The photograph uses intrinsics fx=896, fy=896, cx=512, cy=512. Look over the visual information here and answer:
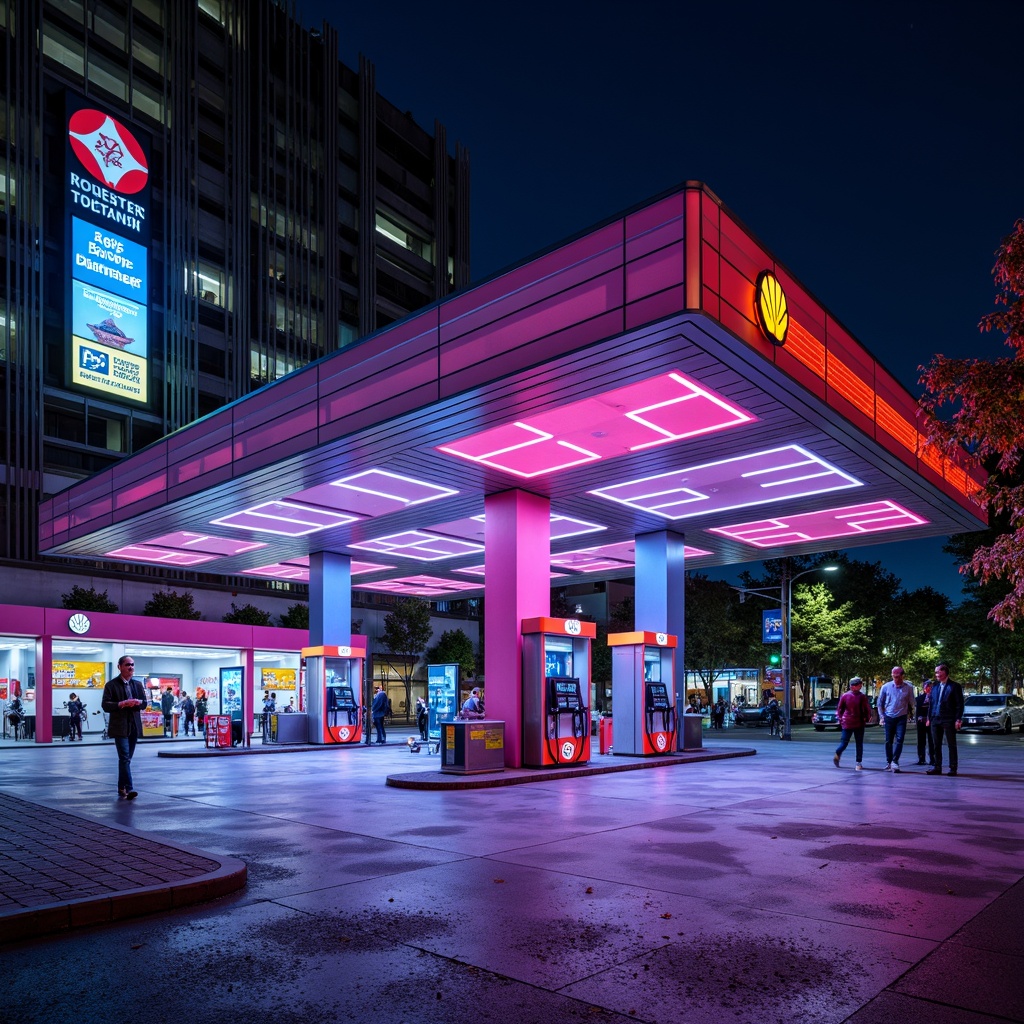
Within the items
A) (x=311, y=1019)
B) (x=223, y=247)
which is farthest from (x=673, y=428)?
(x=223, y=247)

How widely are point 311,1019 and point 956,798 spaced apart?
11.9 meters

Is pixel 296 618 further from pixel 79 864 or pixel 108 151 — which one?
pixel 79 864

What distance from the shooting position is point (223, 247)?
180ft

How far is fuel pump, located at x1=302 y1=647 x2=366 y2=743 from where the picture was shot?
27.4 m

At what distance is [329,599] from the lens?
92.0ft

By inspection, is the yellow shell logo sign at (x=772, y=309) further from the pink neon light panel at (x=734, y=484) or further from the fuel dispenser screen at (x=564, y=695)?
the fuel dispenser screen at (x=564, y=695)

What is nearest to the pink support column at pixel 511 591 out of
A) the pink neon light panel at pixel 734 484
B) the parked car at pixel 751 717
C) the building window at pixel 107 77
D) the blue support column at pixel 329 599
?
the pink neon light panel at pixel 734 484

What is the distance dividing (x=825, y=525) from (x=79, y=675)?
91.8 feet

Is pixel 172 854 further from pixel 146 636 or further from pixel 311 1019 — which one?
pixel 146 636

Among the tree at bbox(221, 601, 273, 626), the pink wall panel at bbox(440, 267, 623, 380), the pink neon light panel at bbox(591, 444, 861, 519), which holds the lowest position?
the tree at bbox(221, 601, 273, 626)

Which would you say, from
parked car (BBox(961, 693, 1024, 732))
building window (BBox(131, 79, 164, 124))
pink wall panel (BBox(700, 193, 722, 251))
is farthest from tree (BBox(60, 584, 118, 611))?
parked car (BBox(961, 693, 1024, 732))

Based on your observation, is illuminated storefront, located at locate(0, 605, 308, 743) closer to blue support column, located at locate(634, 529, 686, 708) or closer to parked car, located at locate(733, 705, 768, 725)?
blue support column, located at locate(634, 529, 686, 708)

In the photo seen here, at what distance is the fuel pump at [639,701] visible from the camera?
21.4 m

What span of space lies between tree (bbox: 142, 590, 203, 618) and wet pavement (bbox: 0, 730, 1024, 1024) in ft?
93.7
